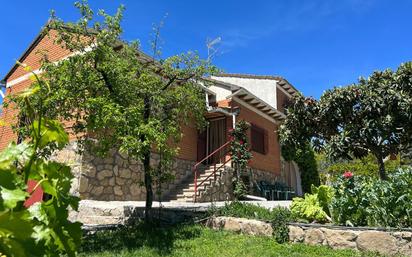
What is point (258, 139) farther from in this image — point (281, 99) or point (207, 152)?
point (281, 99)

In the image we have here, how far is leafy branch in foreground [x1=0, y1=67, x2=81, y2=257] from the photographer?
0.72m

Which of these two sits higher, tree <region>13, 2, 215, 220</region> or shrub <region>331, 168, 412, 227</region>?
tree <region>13, 2, 215, 220</region>

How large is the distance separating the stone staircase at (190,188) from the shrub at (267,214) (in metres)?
4.59

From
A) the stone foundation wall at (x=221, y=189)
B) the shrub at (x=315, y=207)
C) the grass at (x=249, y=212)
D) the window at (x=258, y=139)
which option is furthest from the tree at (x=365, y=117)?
the window at (x=258, y=139)

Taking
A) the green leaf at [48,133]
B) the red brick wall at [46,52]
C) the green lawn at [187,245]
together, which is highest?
the red brick wall at [46,52]

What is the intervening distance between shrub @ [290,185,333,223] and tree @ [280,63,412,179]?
2.79 m

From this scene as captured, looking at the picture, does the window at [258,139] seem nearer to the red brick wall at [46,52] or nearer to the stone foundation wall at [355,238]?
the red brick wall at [46,52]

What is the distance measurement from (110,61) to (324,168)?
23297mm

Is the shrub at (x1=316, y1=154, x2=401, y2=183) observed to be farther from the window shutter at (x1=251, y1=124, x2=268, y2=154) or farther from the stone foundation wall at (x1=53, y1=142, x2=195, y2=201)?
the stone foundation wall at (x1=53, y1=142, x2=195, y2=201)

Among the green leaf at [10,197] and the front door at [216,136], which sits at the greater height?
the front door at [216,136]

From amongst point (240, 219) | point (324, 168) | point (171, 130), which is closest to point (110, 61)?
point (171, 130)

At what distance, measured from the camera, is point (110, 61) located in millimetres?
8133

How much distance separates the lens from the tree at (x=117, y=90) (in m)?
7.54

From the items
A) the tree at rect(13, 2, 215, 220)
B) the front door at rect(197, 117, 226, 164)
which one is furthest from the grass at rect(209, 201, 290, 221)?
the front door at rect(197, 117, 226, 164)
